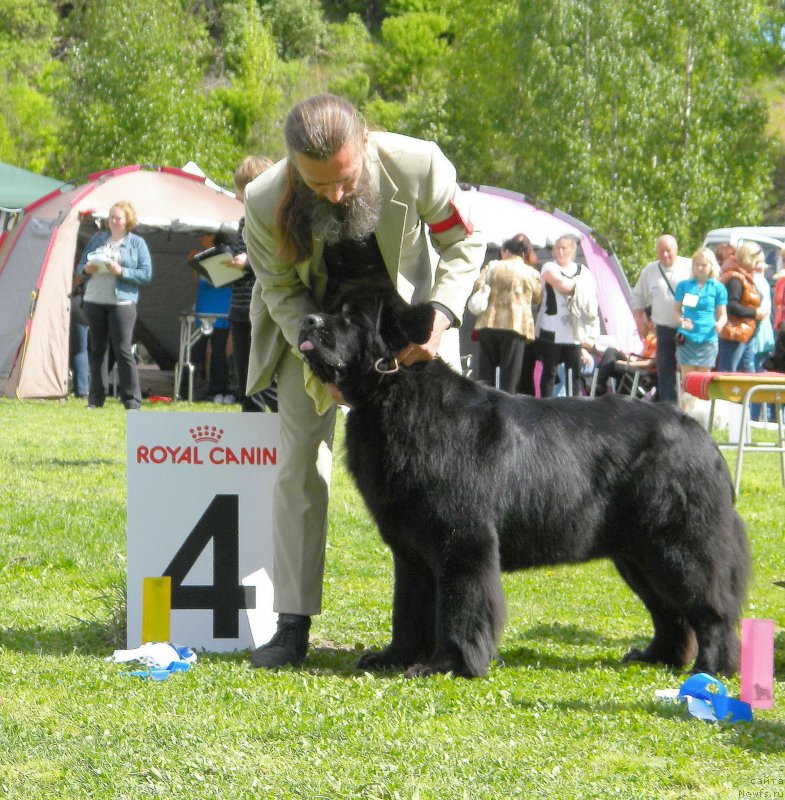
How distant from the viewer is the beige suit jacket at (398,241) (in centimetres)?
355

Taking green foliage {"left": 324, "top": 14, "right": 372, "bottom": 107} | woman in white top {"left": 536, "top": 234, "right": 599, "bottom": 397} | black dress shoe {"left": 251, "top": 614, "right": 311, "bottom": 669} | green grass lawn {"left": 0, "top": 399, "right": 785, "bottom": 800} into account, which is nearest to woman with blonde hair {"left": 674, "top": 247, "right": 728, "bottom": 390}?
woman in white top {"left": 536, "top": 234, "right": 599, "bottom": 397}

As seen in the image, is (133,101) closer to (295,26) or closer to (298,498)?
(295,26)

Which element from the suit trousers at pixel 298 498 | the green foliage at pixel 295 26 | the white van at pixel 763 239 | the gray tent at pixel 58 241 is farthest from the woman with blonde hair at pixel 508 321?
the green foliage at pixel 295 26

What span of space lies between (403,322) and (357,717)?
1.14 meters

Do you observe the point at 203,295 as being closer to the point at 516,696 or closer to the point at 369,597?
the point at 369,597

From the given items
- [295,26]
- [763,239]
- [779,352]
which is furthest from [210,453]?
[295,26]

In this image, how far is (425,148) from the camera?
358cm

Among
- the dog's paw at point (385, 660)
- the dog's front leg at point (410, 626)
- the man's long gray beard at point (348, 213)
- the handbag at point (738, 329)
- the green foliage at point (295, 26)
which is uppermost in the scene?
the green foliage at point (295, 26)

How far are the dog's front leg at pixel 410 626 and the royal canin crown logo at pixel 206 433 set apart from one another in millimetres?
795

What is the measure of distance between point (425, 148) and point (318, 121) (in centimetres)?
47

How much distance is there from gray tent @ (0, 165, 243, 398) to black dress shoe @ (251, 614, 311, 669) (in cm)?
919

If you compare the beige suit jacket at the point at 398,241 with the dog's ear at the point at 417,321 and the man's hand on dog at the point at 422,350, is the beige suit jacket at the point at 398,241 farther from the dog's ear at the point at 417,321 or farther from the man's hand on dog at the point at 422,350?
the dog's ear at the point at 417,321

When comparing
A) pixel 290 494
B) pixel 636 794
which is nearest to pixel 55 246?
pixel 290 494

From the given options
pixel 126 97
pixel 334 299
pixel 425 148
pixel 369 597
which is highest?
pixel 126 97
